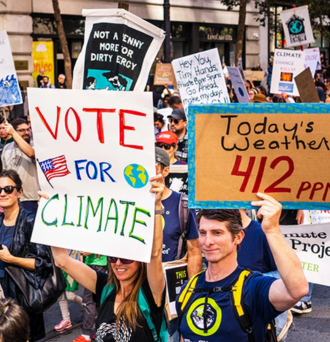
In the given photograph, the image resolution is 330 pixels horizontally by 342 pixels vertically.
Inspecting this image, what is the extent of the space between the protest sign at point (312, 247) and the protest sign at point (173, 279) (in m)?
1.09

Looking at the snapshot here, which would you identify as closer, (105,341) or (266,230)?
(266,230)

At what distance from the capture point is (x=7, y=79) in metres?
7.59

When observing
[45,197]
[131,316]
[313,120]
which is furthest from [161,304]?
[313,120]

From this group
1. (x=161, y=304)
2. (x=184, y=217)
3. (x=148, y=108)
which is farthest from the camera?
(x=184, y=217)

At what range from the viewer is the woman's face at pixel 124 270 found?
318 centimetres

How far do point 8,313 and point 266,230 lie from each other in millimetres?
1075

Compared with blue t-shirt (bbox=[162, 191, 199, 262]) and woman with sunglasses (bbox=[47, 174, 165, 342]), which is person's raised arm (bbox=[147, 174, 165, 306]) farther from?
blue t-shirt (bbox=[162, 191, 199, 262])

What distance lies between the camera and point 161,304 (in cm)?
316

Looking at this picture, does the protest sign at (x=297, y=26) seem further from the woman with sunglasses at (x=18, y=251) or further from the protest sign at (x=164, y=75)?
the woman with sunglasses at (x=18, y=251)

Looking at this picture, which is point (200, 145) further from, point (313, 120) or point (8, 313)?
point (8, 313)

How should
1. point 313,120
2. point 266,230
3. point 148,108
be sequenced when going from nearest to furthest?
point 266,230 → point 313,120 → point 148,108

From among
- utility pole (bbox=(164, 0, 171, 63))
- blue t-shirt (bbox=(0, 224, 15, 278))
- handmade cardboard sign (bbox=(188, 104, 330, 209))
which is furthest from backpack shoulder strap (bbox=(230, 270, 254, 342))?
utility pole (bbox=(164, 0, 171, 63))

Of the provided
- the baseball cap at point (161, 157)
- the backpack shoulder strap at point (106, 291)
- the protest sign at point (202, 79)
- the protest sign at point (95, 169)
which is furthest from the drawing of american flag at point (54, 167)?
the protest sign at point (202, 79)

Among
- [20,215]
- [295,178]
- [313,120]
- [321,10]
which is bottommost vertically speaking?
[20,215]
